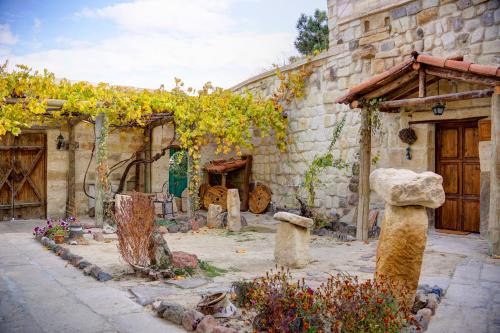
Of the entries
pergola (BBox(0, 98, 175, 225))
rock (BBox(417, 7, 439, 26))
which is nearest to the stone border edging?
pergola (BBox(0, 98, 175, 225))

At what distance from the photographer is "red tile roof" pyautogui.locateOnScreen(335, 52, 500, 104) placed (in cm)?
612

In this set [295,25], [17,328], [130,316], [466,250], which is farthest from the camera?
[295,25]

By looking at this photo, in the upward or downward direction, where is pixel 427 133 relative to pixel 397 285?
upward

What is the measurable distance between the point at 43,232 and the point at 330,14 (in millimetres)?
7383

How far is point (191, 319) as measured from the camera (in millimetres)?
3660

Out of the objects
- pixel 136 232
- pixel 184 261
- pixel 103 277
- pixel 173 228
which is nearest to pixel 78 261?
pixel 103 277

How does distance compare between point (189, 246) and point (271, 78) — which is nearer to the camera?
point (189, 246)

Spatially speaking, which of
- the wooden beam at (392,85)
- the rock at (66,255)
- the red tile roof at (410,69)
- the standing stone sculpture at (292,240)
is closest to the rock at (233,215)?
the red tile roof at (410,69)

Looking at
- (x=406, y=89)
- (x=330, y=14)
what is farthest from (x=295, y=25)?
(x=406, y=89)

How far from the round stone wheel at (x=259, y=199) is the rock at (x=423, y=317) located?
8.08 m

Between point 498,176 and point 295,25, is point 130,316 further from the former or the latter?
point 295,25

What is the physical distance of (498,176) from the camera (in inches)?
244

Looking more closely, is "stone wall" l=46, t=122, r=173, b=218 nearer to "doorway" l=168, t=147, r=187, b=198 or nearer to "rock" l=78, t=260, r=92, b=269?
"doorway" l=168, t=147, r=187, b=198

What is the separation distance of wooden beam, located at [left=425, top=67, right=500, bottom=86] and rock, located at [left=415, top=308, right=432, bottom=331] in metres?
3.78
